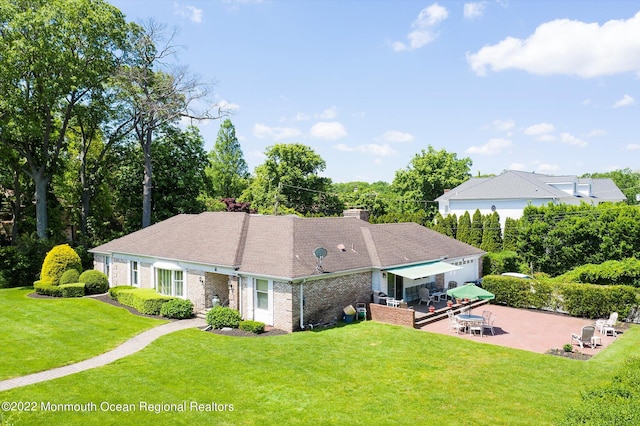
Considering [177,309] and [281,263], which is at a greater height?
[281,263]

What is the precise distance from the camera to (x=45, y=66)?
3256 cm

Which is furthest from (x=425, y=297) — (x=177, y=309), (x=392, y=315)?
(x=177, y=309)

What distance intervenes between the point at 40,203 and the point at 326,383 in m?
31.9

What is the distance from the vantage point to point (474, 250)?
106 feet

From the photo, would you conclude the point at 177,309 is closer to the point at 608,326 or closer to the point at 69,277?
the point at 69,277

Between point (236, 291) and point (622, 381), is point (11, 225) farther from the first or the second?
point (622, 381)

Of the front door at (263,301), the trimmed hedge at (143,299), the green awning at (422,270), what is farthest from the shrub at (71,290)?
the green awning at (422,270)

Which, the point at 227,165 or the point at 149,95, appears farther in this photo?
the point at 227,165

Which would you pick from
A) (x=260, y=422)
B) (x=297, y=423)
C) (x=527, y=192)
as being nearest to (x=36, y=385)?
(x=260, y=422)

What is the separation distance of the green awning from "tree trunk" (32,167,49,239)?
94.2 feet

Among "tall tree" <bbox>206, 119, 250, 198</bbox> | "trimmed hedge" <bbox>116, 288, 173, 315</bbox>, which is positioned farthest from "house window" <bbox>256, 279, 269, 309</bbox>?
"tall tree" <bbox>206, 119, 250, 198</bbox>

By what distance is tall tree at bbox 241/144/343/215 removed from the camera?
5650 centimetres

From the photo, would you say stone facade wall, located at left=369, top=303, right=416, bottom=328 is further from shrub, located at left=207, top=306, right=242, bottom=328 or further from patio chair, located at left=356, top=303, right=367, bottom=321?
shrub, located at left=207, top=306, right=242, bottom=328

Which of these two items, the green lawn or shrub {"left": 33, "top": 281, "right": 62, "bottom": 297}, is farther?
shrub {"left": 33, "top": 281, "right": 62, "bottom": 297}
